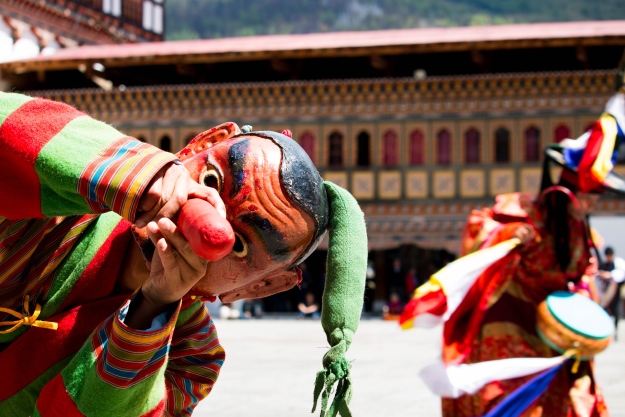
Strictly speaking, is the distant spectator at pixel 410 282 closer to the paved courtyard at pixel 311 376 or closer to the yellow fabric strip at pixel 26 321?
the paved courtyard at pixel 311 376

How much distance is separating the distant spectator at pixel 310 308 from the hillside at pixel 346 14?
40.3 m

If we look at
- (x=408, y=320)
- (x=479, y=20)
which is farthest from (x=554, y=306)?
(x=479, y=20)

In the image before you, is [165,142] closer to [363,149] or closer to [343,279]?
[363,149]

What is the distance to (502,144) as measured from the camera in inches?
805

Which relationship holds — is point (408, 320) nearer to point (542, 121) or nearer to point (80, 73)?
point (542, 121)

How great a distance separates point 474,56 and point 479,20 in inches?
1650

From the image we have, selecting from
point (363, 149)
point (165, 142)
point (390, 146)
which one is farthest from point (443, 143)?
point (165, 142)

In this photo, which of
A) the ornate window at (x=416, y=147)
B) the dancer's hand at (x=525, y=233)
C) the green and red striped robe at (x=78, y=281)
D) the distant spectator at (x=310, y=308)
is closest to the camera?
the green and red striped robe at (x=78, y=281)

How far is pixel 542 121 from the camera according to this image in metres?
20.1

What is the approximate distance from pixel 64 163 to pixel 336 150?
19.4 metres

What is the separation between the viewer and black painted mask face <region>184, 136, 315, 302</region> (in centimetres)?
160

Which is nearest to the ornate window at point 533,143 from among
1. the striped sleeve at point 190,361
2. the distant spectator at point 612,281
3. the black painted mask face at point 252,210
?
the distant spectator at point 612,281

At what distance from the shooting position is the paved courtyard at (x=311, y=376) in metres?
6.58

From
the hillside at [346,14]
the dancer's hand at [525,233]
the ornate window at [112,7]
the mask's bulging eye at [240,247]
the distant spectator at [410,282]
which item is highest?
the mask's bulging eye at [240,247]
